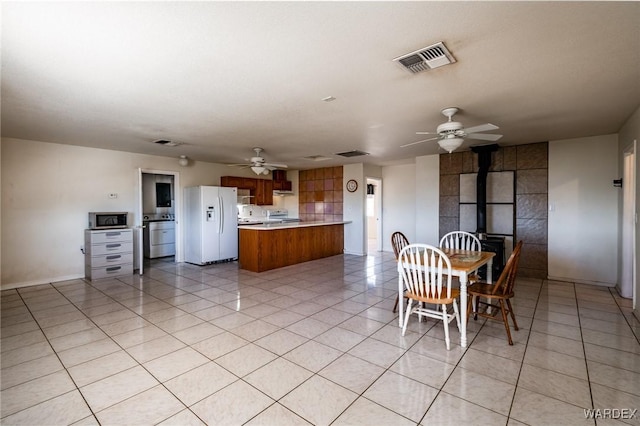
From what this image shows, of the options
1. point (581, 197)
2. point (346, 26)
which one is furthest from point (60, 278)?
point (581, 197)

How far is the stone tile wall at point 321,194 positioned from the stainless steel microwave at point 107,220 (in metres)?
4.69

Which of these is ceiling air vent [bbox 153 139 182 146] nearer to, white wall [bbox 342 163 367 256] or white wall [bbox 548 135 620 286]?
white wall [bbox 342 163 367 256]

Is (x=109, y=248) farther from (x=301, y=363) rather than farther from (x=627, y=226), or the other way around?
(x=627, y=226)

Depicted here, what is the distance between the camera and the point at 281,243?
6289mm

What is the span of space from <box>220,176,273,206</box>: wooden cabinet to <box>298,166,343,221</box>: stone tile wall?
101 cm

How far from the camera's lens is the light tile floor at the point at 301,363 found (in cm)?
189

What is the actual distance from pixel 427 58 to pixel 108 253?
234 inches

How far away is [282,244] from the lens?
6.31 m

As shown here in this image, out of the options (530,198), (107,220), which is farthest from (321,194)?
(107,220)

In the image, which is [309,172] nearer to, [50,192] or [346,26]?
[50,192]

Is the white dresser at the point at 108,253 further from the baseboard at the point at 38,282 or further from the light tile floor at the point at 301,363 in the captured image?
the light tile floor at the point at 301,363

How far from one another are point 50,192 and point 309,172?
5.81 metres

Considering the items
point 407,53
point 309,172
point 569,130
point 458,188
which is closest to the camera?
point 407,53

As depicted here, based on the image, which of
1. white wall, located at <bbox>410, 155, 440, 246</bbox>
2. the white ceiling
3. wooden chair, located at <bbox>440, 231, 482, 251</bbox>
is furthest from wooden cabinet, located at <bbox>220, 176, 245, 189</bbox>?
wooden chair, located at <bbox>440, 231, 482, 251</bbox>
